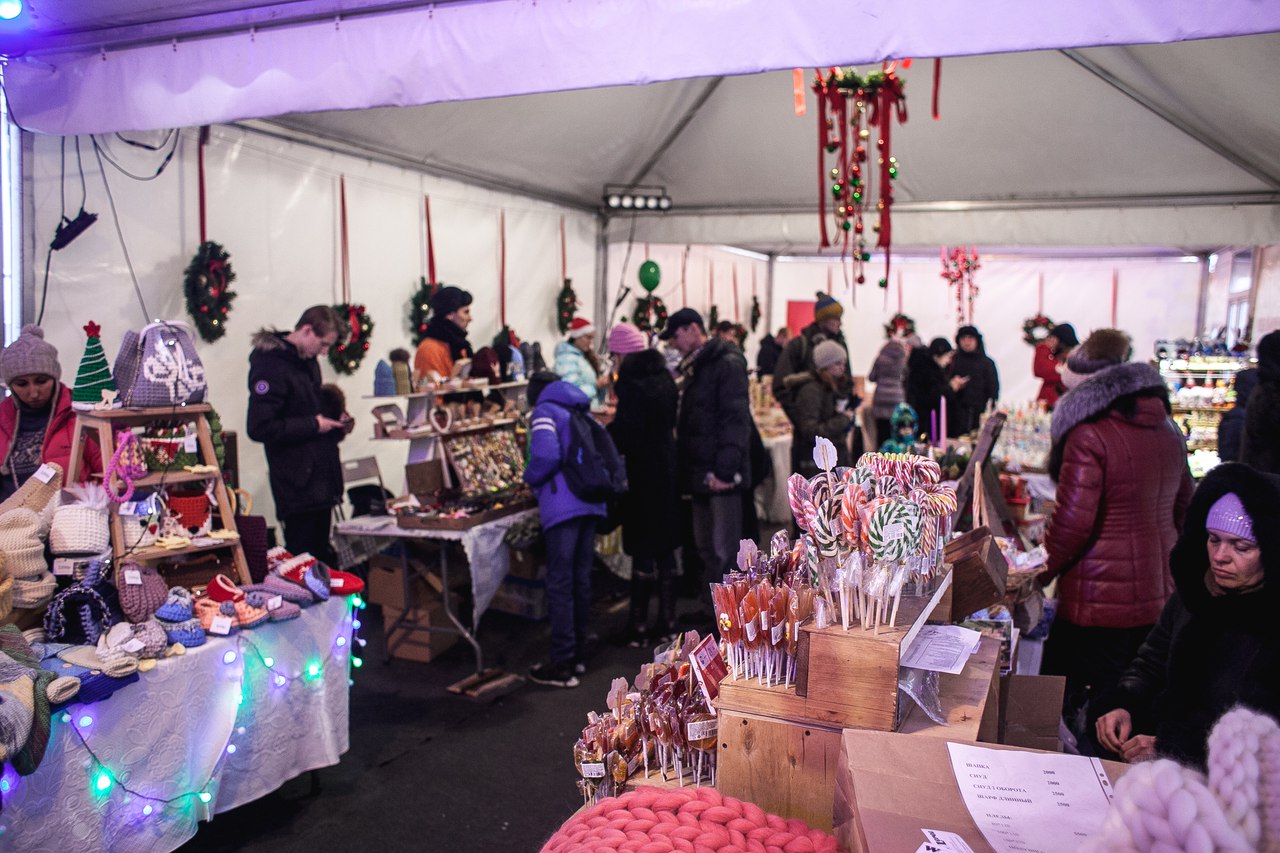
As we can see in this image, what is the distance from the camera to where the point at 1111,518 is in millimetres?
2936

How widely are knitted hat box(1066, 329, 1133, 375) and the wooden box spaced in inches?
46.8

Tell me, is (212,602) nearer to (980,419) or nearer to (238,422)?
(238,422)

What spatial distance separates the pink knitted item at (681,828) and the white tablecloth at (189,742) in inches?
61.9

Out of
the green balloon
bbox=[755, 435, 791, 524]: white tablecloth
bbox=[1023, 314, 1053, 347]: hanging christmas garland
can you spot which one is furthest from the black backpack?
bbox=[1023, 314, 1053, 347]: hanging christmas garland

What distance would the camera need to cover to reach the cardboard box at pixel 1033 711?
7.58ft

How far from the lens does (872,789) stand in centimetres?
127

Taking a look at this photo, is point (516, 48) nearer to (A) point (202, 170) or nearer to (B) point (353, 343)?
(A) point (202, 170)

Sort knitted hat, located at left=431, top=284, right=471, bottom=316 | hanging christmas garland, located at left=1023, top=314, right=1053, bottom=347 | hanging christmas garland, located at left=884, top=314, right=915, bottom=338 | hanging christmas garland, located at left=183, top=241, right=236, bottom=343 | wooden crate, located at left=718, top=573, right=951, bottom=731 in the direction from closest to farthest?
wooden crate, located at left=718, top=573, right=951, bottom=731 → hanging christmas garland, located at left=183, top=241, right=236, bottom=343 → knitted hat, located at left=431, top=284, right=471, bottom=316 → hanging christmas garland, located at left=1023, top=314, right=1053, bottom=347 → hanging christmas garland, located at left=884, top=314, right=915, bottom=338

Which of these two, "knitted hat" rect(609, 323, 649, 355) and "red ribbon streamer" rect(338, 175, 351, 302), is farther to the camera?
"red ribbon streamer" rect(338, 175, 351, 302)

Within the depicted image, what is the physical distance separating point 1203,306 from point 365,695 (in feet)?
38.0

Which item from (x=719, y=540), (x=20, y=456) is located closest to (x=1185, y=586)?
(x=719, y=540)

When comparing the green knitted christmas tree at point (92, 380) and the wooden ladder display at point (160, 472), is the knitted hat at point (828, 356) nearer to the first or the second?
the wooden ladder display at point (160, 472)

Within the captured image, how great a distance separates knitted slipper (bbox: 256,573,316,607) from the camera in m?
3.08

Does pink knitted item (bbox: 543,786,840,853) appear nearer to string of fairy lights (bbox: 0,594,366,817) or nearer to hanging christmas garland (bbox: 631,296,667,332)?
string of fairy lights (bbox: 0,594,366,817)
